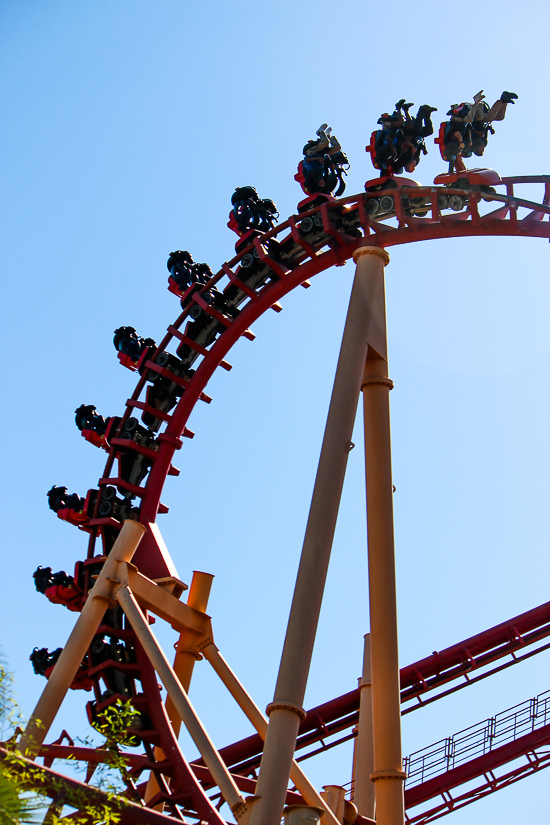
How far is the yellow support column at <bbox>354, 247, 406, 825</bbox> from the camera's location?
22.0 feet

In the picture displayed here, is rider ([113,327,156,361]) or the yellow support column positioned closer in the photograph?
the yellow support column

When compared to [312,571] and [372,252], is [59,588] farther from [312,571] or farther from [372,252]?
[372,252]

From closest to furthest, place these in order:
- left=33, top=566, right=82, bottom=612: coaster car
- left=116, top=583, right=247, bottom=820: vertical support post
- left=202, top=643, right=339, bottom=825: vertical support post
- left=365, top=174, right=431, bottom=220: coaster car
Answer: left=116, top=583, right=247, bottom=820: vertical support post → left=202, top=643, right=339, bottom=825: vertical support post → left=365, top=174, right=431, bottom=220: coaster car → left=33, top=566, right=82, bottom=612: coaster car

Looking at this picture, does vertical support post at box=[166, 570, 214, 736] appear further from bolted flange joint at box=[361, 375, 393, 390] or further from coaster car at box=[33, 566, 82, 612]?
bolted flange joint at box=[361, 375, 393, 390]

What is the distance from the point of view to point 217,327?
32.3 ft

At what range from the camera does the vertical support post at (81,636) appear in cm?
716

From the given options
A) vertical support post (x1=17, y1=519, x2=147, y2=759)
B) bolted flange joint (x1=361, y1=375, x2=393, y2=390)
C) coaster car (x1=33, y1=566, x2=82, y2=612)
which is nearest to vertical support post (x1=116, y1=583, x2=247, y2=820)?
vertical support post (x1=17, y1=519, x2=147, y2=759)

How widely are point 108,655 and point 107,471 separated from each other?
195 centimetres

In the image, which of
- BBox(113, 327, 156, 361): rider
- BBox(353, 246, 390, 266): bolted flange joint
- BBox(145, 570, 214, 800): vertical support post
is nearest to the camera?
BBox(353, 246, 390, 266): bolted flange joint

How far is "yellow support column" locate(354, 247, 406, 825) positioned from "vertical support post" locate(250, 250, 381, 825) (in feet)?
1.16

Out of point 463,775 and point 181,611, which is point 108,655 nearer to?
point 181,611

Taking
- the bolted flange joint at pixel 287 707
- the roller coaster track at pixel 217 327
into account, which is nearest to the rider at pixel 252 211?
the roller coaster track at pixel 217 327

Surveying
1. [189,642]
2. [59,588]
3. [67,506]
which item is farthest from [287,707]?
[67,506]

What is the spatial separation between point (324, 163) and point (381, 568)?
4189mm
